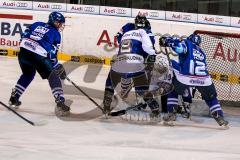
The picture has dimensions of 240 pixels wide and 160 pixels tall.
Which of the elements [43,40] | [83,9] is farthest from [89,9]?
[43,40]

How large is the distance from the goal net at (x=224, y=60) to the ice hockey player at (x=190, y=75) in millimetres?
1986

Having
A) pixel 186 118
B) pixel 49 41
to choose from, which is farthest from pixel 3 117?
pixel 186 118

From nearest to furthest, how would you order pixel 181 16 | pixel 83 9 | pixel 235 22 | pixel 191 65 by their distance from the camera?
pixel 191 65
pixel 235 22
pixel 181 16
pixel 83 9

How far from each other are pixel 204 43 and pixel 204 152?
3804mm

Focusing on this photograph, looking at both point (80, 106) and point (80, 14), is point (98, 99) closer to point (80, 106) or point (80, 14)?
point (80, 106)

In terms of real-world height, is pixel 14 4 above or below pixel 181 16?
above

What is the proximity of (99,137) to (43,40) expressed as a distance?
1697mm

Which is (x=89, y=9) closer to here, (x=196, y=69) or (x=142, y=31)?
(x=142, y=31)

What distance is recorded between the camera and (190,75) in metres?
7.43

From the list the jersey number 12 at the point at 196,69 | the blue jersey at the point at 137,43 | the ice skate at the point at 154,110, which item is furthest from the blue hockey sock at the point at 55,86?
the jersey number 12 at the point at 196,69

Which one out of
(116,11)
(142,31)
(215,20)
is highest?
(116,11)

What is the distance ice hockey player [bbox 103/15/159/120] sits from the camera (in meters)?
7.55

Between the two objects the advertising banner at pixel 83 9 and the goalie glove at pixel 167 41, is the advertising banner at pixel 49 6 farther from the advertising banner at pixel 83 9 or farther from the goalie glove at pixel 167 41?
the goalie glove at pixel 167 41

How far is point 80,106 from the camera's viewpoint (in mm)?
8414
